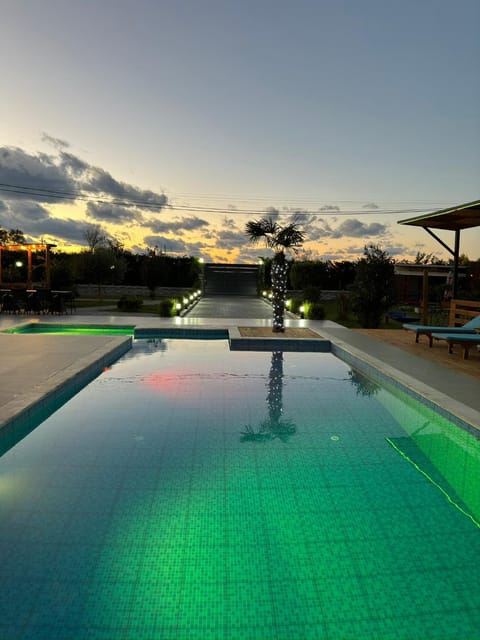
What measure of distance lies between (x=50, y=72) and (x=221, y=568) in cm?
1722

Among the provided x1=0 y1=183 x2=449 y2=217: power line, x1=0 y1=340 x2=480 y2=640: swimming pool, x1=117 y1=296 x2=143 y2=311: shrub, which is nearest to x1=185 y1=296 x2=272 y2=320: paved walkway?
x1=117 y1=296 x2=143 y2=311: shrub

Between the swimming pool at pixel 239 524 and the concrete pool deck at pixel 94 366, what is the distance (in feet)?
1.11

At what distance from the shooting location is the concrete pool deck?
5297 mm

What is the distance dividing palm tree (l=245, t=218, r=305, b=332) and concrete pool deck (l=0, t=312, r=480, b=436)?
138 centimetres

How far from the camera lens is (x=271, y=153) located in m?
21.6

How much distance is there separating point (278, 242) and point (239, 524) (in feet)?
31.0

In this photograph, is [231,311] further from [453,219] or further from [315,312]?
[453,219]

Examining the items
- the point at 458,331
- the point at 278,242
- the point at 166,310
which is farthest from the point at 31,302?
the point at 458,331

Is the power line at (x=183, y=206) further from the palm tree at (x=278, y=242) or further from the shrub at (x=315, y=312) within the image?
the palm tree at (x=278, y=242)

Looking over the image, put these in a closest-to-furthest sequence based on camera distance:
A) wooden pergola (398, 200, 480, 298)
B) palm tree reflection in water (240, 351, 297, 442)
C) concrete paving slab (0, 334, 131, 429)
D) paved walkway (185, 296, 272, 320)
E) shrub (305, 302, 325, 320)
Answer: palm tree reflection in water (240, 351, 297, 442), concrete paving slab (0, 334, 131, 429), wooden pergola (398, 200, 480, 298), shrub (305, 302, 325, 320), paved walkway (185, 296, 272, 320)

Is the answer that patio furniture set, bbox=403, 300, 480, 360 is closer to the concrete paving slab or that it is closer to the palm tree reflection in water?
the palm tree reflection in water

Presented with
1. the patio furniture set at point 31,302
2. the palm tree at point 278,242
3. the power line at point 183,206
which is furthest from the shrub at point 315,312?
the power line at point 183,206

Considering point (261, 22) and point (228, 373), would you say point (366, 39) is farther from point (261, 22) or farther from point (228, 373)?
point (228, 373)

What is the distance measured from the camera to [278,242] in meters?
12.0
